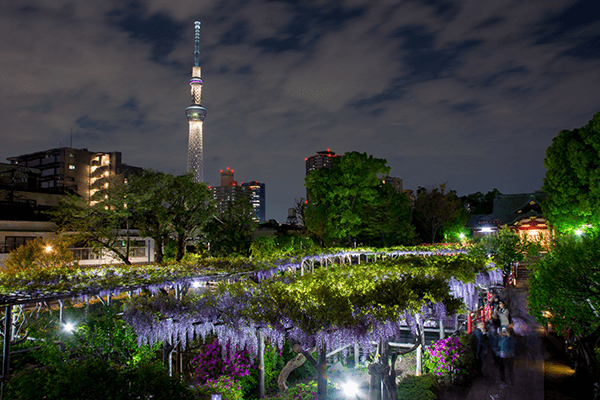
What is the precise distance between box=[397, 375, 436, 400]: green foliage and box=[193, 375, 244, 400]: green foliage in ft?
13.3

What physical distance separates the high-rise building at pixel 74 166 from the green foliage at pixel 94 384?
Result: 67660mm

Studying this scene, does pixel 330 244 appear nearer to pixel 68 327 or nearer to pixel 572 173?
pixel 572 173

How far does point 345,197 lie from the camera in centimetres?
3991

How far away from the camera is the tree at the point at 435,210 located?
2100 inches

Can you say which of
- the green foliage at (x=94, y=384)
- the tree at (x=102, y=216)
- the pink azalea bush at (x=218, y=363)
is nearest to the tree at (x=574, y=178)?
the pink azalea bush at (x=218, y=363)

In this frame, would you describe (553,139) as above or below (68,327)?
above

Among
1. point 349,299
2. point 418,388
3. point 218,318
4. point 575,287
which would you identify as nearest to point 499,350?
point 418,388

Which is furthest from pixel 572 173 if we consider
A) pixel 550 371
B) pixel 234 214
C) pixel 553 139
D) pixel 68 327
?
pixel 68 327

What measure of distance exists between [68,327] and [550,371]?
1503 cm

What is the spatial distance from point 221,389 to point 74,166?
7246 centimetres

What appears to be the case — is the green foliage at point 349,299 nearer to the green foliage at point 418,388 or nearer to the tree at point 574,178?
the green foliage at point 418,388

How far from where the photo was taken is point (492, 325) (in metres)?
15.4

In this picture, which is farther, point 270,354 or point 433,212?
point 433,212

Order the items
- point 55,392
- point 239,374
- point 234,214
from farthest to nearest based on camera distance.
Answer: point 234,214, point 239,374, point 55,392
